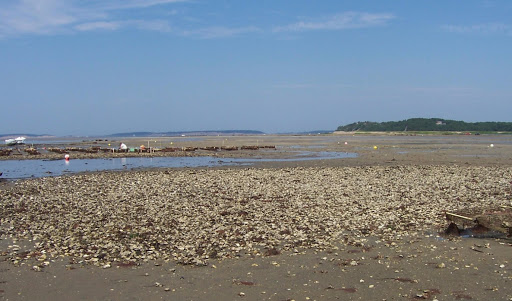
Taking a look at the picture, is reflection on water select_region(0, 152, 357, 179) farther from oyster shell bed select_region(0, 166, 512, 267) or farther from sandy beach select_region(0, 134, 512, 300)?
sandy beach select_region(0, 134, 512, 300)

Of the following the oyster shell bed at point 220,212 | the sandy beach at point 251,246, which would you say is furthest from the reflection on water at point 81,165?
the sandy beach at point 251,246

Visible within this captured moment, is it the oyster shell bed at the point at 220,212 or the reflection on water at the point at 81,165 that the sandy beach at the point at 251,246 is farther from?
the reflection on water at the point at 81,165

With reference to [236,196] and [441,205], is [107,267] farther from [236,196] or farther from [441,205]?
[441,205]

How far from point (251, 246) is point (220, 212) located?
4.66 metres

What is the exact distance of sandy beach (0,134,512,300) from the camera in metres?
8.74

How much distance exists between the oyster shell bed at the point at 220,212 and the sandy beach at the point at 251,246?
6 cm

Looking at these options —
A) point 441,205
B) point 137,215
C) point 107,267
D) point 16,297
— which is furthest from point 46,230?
point 441,205

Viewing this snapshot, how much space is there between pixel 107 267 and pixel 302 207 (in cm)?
862

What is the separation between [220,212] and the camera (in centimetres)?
1627

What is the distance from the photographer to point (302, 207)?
17047 mm

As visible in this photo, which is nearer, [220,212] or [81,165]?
[220,212]

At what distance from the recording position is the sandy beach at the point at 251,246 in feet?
28.7

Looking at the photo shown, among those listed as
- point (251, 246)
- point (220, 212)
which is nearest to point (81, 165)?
point (220, 212)

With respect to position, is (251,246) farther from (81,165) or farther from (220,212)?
(81,165)
